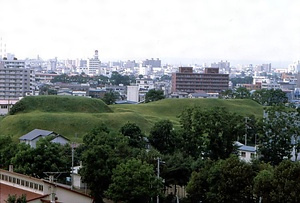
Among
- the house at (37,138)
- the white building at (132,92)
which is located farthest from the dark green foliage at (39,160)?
the white building at (132,92)

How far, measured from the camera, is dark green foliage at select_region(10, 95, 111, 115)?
4594 centimetres

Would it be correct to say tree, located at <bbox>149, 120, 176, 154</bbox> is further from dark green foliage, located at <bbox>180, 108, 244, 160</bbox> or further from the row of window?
the row of window

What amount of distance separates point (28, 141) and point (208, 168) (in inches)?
598

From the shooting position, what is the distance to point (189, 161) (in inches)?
971

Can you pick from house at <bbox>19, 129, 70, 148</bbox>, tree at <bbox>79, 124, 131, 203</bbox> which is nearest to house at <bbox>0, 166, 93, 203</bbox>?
tree at <bbox>79, 124, 131, 203</bbox>

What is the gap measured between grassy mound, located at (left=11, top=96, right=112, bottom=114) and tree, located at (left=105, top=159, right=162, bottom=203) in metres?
26.4

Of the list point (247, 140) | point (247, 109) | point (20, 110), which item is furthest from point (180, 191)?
point (247, 109)

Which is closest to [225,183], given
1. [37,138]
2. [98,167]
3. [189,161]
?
[189,161]

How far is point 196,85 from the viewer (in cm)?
10300

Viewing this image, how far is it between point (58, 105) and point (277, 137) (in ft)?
77.2

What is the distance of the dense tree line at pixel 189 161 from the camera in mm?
19766

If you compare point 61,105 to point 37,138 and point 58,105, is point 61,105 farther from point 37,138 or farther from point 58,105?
point 37,138

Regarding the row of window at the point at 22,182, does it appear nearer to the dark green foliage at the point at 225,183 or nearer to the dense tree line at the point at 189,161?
the dense tree line at the point at 189,161

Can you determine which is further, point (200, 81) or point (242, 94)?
point (200, 81)
